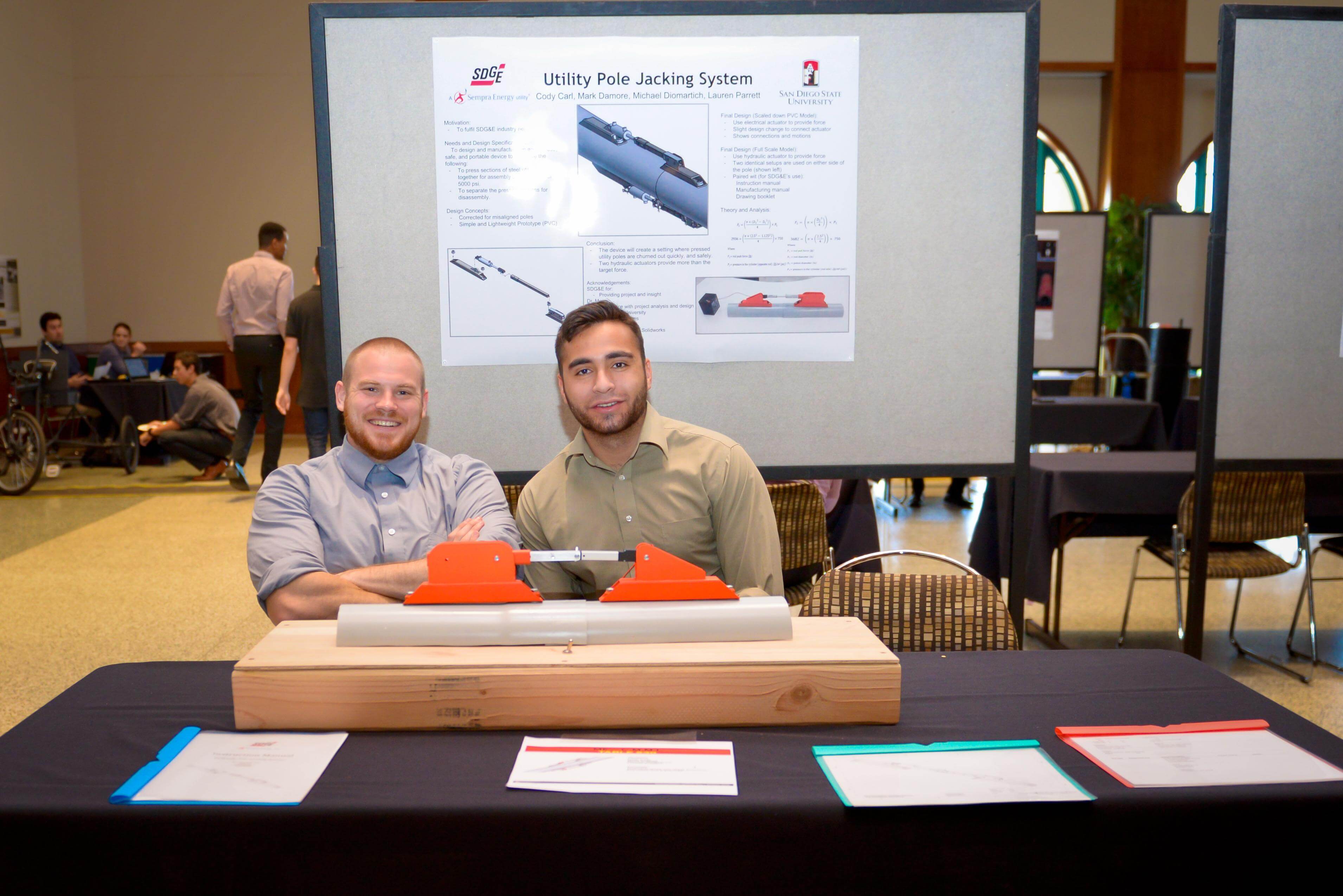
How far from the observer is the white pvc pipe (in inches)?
51.7

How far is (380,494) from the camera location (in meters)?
2.13

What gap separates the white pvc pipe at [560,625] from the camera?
131 cm

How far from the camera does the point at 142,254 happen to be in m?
10.8

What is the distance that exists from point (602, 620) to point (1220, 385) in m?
2.43

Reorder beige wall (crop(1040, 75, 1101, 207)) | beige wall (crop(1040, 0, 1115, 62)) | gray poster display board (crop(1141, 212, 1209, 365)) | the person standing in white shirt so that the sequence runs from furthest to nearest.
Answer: beige wall (crop(1040, 75, 1101, 207))
beige wall (crop(1040, 0, 1115, 62))
gray poster display board (crop(1141, 212, 1209, 365))
the person standing in white shirt

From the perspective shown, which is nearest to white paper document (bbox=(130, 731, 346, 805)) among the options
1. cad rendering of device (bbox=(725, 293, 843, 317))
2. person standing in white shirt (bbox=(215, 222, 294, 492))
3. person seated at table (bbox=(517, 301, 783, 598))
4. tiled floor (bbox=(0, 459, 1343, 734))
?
person seated at table (bbox=(517, 301, 783, 598))

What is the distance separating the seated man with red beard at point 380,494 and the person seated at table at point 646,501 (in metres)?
0.13

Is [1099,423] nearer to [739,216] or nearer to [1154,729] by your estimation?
[739,216]

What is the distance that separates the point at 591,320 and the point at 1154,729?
1.25m

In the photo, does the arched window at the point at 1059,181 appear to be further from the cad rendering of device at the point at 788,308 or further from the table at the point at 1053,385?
the cad rendering of device at the point at 788,308

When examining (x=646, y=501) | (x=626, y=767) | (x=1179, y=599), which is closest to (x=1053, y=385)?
(x=1179, y=599)

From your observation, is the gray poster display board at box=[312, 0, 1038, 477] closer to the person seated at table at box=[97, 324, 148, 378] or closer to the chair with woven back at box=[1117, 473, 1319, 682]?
the chair with woven back at box=[1117, 473, 1319, 682]

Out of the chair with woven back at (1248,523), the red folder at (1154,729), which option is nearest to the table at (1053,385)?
the chair with woven back at (1248,523)

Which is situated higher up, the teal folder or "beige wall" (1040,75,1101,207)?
"beige wall" (1040,75,1101,207)
